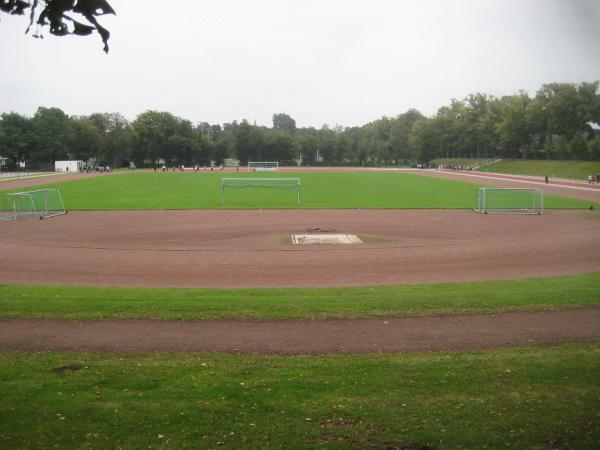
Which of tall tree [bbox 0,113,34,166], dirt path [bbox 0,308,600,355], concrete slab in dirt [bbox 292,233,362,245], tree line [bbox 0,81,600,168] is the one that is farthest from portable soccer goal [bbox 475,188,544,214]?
tall tree [bbox 0,113,34,166]

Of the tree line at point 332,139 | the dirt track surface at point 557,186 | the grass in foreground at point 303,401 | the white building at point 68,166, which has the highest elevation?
the tree line at point 332,139

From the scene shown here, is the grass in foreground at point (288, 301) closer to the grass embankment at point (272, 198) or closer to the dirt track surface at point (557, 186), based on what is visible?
the grass embankment at point (272, 198)

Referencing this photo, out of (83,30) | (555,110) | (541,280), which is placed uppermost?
(555,110)

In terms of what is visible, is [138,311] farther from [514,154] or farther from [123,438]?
[514,154]

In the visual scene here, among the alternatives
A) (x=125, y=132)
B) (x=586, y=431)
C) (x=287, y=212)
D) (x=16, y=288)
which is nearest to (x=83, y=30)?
(x=586, y=431)

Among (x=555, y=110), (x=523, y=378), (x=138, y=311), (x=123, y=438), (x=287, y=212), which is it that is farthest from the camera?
(x=555, y=110)

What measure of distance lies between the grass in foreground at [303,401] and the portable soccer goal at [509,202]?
92.5 feet

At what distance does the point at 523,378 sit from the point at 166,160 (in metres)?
144

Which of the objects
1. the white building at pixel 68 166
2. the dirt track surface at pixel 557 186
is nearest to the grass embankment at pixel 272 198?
the dirt track surface at pixel 557 186

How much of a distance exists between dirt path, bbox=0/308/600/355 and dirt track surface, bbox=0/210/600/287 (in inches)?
225

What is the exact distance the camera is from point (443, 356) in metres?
8.56

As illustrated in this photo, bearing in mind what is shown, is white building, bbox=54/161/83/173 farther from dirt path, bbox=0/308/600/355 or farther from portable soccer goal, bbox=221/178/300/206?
dirt path, bbox=0/308/600/355

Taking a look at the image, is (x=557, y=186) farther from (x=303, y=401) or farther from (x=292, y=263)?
(x=303, y=401)

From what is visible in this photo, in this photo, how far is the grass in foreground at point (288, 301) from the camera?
11.6 meters
